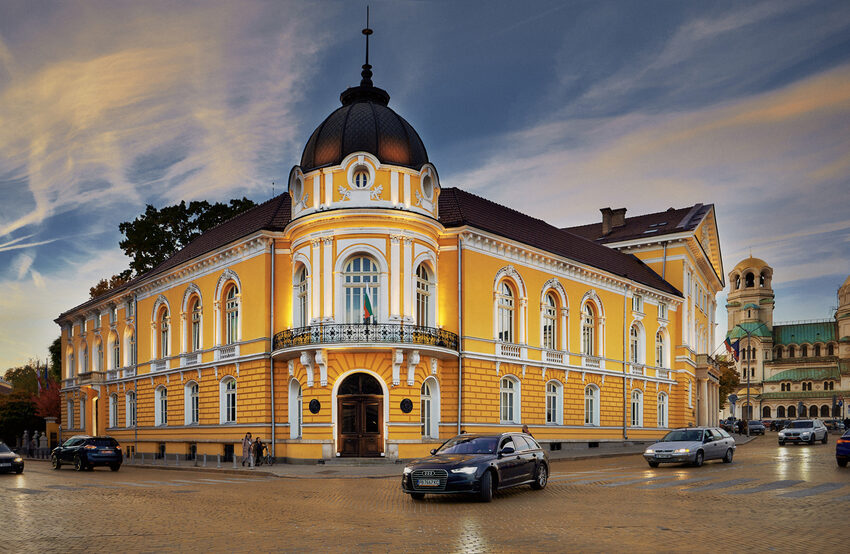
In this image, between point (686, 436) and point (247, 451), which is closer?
point (686, 436)

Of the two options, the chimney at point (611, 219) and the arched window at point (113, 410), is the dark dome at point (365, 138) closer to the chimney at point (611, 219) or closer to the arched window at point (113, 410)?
the arched window at point (113, 410)

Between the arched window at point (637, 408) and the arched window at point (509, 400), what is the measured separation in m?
12.7

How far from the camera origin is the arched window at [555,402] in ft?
130

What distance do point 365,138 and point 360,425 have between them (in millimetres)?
11476

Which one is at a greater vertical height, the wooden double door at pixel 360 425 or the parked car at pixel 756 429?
the wooden double door at pixel 360 425

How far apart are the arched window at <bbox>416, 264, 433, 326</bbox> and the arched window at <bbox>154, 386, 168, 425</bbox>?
16.9m

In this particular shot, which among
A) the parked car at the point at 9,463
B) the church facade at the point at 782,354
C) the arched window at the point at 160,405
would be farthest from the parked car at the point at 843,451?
the church facade at the point at 782,354

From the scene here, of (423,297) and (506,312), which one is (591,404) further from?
(423,297)

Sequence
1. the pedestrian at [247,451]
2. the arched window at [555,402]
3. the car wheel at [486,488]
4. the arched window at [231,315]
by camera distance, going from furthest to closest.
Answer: the arched window at [555,402]
the arched window at [231,315]
the pedestrian at [247,451]
the car wheel at [486,488]

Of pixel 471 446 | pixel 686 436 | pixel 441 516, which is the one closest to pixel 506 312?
pixel 686 436

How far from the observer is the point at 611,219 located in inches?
2420

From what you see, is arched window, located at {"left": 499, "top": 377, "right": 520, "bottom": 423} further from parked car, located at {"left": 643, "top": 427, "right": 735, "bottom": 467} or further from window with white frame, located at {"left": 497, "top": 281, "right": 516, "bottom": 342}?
parked car, located at {"left": 643, "top": 427, "right": 735, "bottom": 467}

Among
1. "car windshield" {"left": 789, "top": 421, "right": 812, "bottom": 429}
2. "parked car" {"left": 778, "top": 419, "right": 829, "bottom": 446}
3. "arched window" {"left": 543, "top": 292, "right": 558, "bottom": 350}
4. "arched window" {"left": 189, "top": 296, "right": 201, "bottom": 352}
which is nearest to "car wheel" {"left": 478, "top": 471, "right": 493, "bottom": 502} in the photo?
"arched window" {"left": 543, "top": 292, "right": 558, "bottom": 350}

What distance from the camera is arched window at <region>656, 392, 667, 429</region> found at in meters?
50.5
